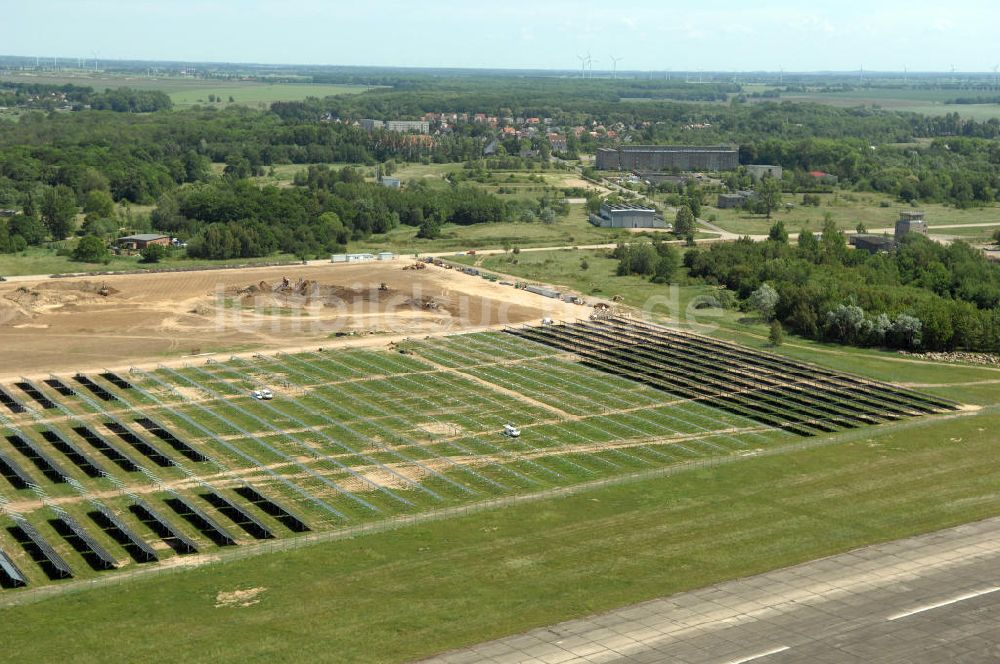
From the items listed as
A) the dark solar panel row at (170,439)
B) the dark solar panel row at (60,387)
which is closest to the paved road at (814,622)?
the dark solar panel row at (170,439)

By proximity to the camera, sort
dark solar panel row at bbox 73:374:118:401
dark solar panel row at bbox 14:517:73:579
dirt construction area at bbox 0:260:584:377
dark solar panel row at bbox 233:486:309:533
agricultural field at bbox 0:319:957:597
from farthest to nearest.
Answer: dirt construction area at bbox 0:260:584:377 < dark solar panel row at bbox 73:374:118:401 < agricultural field at bbox 0:319:957:597 < dark solar panel row at bbox 233:486:309:533 < dark solar panel row at bbox 14:517:73:579

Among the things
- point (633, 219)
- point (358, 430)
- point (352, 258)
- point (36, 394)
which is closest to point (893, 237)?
point (633, 219)

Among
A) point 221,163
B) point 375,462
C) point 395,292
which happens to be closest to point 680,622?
point 375,462

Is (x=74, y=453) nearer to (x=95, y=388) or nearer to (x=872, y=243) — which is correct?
(x=95, y=388)

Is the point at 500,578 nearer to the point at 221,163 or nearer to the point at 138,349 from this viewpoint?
the point at 138,349

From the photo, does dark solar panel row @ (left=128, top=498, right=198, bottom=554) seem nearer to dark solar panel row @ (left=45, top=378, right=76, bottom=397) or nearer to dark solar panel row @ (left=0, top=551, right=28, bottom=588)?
dark solar panel row @ (left=0, top=551, right=28, bottom=588)

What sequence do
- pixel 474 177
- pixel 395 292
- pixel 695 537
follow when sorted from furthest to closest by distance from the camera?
1. pixel 474 177
2. pixel 395 292
3. pixel 695 537

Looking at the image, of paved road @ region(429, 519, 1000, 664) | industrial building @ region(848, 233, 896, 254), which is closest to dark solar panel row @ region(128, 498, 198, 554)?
paved road @ region(429, 519, 1000, 664)
